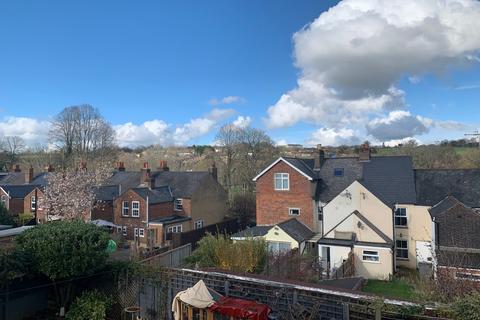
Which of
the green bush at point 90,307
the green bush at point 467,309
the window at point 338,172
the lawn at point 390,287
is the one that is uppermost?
the window at point 338,172

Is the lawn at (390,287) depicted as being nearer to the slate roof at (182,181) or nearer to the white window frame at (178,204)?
the slate roof at (182,181)

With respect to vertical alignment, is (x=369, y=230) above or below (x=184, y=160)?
below

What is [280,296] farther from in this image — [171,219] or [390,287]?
[171,219]

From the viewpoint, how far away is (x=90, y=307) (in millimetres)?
11938

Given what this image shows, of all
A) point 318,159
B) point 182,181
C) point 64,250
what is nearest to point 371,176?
point 318,159

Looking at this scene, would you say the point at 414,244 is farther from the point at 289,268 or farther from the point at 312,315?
the point at 312,315

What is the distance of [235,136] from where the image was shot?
57.8 metres

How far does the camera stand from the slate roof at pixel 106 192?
35500 millimetres

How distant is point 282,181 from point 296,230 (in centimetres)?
538

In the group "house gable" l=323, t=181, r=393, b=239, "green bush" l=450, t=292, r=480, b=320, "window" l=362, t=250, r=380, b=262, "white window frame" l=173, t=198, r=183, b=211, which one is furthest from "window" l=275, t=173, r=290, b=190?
"green bush" l=450, t=292, r=480, b=320

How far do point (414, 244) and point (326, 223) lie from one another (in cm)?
665

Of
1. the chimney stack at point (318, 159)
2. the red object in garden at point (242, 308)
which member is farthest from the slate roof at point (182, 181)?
the red object in garden at point (242, 308)

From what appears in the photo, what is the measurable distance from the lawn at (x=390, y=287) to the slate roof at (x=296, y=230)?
18.6 feet

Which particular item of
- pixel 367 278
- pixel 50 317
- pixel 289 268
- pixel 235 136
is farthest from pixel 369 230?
pixel 235 136
